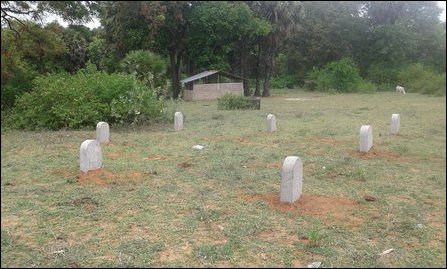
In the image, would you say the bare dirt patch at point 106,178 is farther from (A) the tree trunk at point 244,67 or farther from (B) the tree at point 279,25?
(A) the tree trunk at point 244,67

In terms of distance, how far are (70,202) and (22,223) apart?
761mm

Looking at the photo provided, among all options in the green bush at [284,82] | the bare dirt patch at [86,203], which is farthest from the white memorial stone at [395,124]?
the green bush at [284,82]

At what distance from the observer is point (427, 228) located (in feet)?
15.3

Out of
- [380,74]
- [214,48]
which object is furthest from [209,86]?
[380,74]

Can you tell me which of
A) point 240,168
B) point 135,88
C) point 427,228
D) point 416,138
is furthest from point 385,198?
point 135,88

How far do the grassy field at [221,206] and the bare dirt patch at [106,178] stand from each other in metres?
0.01

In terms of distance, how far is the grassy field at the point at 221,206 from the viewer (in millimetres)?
3930

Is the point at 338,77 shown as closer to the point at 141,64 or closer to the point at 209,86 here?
the point at 209,86

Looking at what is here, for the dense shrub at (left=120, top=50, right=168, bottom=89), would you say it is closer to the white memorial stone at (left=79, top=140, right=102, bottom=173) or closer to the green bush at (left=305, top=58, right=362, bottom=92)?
the white memorial stone at (left=79, top=140, right=102, bottom=173)

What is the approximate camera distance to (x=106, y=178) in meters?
6.48

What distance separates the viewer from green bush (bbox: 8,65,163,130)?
11.9 metres

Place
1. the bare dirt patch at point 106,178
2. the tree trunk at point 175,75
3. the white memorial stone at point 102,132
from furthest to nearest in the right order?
the tree trunk at point 175,75 → the white memorial stone at point 102,132 → the bare dirt patch at point 106,178

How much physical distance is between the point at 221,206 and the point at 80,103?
7991 mm

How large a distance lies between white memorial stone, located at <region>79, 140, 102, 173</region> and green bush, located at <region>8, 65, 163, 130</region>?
541 cm
